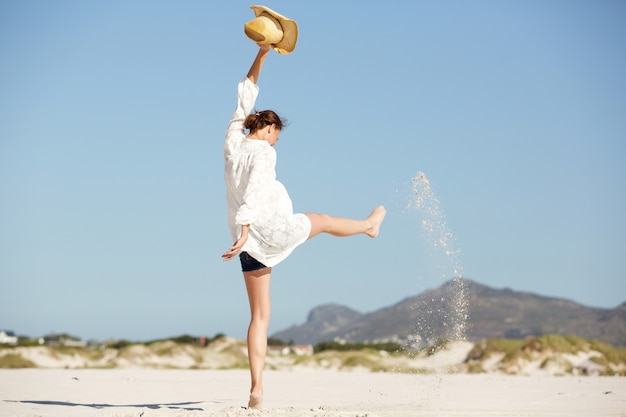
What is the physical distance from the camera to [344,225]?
6.06 m

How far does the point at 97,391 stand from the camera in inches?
311

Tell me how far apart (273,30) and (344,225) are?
162cm

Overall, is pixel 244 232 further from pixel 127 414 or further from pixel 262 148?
pixel 127 414

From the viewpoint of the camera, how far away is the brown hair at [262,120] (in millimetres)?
5945

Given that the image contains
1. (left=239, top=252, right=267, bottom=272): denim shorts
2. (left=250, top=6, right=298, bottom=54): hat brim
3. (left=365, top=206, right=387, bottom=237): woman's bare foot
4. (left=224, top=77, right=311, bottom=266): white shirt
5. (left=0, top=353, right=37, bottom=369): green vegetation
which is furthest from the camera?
(left=0, top=353, right=37, bottom=369): green vegetation

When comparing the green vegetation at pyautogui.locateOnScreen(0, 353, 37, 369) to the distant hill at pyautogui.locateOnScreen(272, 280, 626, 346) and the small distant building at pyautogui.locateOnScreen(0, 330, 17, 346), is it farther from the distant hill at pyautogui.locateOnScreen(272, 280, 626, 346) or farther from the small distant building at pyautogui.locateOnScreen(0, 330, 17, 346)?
the distant hill at pyautogui.locateOnScreen(272, 280, 626, 346)

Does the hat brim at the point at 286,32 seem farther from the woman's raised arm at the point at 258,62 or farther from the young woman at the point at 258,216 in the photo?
the young woman at the point at 258,216

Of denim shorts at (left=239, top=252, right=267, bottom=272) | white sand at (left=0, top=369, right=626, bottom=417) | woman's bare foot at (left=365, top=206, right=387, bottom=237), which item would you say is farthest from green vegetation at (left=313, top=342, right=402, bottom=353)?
denim shorts at (left=239, top=252, right=267, bottom=272)

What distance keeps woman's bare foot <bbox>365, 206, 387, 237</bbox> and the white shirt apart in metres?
0.73

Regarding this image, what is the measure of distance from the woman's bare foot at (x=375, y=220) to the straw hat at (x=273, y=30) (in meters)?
1.49

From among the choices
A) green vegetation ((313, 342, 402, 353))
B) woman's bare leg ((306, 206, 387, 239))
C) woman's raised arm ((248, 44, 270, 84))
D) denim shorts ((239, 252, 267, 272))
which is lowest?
green vegetation ((313, 342, 402, 353))

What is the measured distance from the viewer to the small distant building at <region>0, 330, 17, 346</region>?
14.1m

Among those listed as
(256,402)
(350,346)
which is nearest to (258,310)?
(256,402)

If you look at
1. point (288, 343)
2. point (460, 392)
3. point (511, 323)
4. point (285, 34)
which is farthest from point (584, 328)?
point (285, 34)
